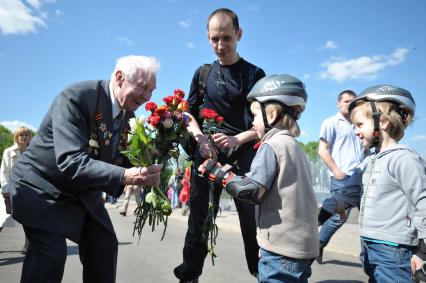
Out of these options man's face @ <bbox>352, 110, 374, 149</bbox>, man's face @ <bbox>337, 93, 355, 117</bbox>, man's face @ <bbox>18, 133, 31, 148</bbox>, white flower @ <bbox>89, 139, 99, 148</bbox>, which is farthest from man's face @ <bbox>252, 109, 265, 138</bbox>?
man's face @ <bbox>18, 133, 31, 148</bbox>

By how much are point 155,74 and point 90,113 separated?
0.51 metres

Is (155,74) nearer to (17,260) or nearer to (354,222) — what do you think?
(17,260)

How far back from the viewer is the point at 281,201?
8.20ft

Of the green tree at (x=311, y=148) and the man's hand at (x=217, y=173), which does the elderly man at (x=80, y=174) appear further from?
the green tree at (x=311, y=148)

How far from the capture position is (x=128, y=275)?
4.70 metres

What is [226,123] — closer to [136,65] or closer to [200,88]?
[200,88]

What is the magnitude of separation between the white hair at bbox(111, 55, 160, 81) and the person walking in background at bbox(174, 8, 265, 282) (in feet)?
3.06

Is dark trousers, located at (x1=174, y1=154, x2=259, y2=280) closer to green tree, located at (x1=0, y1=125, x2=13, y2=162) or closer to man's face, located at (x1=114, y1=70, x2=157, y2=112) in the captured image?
man's face, located at (x1=114, y1=70, x2=157, y2=112)

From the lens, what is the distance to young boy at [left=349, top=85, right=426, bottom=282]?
242cm

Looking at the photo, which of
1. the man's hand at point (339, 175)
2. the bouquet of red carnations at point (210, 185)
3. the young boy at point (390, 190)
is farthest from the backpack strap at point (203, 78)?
the man's hand at point (339, 175)

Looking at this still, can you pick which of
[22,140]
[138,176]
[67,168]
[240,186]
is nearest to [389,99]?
[240,186]

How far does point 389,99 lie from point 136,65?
6.02ft

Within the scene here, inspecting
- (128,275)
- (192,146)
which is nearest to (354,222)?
Result: (128,275)

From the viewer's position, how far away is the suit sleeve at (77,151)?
2246mm
